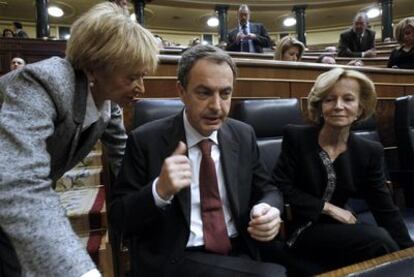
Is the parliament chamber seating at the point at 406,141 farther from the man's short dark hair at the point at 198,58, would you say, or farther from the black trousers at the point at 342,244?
the man's short dark hair at the point at 198,58

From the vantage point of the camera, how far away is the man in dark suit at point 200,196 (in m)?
0.92

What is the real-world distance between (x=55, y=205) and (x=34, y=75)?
0.87 feet

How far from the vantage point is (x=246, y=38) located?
4324 millimetres

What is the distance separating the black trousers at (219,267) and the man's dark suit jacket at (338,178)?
43 cm

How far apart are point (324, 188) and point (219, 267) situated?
620mm

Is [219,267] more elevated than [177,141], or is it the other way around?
[177,141]

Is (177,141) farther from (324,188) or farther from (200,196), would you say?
(324,188)

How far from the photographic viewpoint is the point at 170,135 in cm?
107

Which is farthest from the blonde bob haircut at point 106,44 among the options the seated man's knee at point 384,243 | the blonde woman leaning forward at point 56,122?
the seated man's knee at point 384,243

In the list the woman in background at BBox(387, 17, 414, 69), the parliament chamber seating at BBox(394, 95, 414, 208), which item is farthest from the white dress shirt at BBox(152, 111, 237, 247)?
the woman in background at BBox(387, 17, 414, 69)

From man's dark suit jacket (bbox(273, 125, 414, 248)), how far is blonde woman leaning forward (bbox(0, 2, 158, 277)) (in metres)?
0.75

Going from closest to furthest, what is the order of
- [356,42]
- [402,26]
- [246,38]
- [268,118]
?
[268,118], [402,26], [246,38], [356,42]

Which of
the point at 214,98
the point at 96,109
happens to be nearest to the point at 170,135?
the point at 214,98

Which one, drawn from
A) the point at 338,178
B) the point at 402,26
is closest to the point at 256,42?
the point at 402,26
